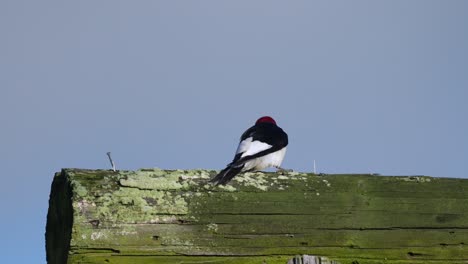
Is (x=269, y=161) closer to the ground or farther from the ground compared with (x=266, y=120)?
closer to the ground

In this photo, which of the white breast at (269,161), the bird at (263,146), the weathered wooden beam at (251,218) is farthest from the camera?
the white breast at (269,161)

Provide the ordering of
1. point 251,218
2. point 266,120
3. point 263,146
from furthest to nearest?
point 266,120, point 263,146, point 251,218

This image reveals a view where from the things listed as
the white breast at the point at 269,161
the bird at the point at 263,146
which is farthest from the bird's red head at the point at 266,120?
the white breast at the point at 269,161

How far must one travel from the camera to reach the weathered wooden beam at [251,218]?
231 centimetres

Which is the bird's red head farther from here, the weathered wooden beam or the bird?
the weathered wooden beam

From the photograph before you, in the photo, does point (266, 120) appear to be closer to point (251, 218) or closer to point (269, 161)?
point (269, 161)

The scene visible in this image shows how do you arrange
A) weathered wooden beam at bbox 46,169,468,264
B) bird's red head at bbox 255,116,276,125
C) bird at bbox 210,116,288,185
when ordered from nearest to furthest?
weathered wooden beam at bbox 46,169,468,264
bird at bbox 210,116,288,185
bird's red head at bbox 255,116,276,125

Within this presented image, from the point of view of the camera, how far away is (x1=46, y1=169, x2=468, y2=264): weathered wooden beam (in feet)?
7.59

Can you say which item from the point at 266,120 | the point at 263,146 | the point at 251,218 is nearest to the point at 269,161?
the point at 263,146

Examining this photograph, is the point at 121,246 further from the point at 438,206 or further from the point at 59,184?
the point at 438,206

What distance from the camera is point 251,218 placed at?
7.93 ft

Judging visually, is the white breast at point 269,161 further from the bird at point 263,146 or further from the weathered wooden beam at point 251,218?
the weathered wooden beam at point 251,218

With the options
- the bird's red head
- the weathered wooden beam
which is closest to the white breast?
the bird's red head

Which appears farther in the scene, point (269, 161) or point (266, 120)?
point (266, 120)
